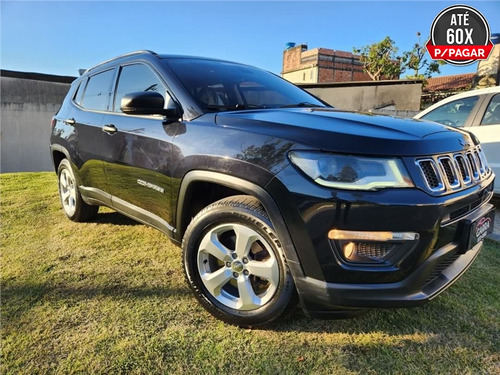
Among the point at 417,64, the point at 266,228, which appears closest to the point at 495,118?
the point at 266,228

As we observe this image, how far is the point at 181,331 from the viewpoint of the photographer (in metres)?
2.08

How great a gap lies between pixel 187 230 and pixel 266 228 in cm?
59

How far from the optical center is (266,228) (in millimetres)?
1877

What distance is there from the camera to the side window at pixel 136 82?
2.69 m

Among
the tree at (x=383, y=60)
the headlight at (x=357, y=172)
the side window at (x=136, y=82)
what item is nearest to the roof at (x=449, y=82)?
the tree at (x=383, y=60)

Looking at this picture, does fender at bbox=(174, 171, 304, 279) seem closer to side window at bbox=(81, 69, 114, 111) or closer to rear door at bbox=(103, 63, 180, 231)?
rear door at bbox=(103, 63, 180, 231)

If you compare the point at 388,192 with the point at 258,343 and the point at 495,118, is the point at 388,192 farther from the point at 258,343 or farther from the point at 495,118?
the point at 495,118

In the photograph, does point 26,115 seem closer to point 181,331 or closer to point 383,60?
point 181,331

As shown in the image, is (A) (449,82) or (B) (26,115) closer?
(B) (26,115)

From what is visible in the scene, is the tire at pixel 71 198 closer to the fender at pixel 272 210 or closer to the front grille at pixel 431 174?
the fender at pixel 272 210

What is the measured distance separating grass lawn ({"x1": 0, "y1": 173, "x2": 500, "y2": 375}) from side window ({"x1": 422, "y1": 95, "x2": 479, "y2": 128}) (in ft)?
9.31

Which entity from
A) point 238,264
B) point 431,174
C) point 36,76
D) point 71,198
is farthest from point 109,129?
point 36,76

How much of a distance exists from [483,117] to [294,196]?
176 inches

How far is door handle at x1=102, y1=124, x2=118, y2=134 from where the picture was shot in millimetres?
2897
